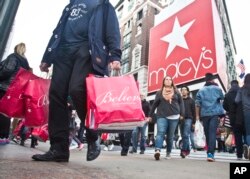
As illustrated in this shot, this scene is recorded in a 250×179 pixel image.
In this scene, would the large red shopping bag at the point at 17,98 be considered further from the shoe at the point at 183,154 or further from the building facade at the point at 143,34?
the building facade at the point at 143,34

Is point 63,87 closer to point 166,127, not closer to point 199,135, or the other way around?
point 166,127

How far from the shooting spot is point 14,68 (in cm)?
480

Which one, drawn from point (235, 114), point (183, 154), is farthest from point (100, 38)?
point (183, 154)

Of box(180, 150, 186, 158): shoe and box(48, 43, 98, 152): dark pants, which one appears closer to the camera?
box(48, 43, 98, 152): dark pants

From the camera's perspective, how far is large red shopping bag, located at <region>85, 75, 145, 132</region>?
8.44 feet

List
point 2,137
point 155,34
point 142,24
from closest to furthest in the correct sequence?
point 2,137, point 155,34, point 142,24

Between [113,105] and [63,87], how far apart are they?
605 mm

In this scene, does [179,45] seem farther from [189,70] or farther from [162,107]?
[162,107]

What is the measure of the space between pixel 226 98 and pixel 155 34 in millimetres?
27798

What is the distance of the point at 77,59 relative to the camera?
2.91 metres

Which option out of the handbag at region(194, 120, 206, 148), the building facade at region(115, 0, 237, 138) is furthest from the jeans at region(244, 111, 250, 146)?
the building facade at region(115, 0, 237, 138)

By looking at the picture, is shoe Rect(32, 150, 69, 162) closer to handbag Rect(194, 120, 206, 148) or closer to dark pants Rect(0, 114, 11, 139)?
dark pants Rect(0, 114, 11, 139)

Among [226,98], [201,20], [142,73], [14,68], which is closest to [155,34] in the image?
[142,73]

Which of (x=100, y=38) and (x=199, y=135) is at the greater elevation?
(x=100, y=38)
